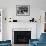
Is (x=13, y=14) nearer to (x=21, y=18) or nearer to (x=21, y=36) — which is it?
(x=21, y=18)

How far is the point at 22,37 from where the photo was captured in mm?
8516

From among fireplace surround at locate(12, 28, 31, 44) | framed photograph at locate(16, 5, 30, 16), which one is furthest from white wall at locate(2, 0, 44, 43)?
fireplace surround at locate(12, 28, 31, 44)

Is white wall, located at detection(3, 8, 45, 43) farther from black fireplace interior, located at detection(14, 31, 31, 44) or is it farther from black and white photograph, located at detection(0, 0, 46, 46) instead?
black fireplace interior, located at detection(14, 31, 31, 44)

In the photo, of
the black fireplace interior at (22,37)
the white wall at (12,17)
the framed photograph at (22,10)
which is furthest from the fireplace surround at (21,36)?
the framed photograph at (22,10)

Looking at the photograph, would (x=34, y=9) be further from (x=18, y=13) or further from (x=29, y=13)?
(x=18, y=13)

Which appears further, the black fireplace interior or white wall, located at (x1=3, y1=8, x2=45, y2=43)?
the black fireplace interior

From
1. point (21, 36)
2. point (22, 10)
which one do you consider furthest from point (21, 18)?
point (21, 36)

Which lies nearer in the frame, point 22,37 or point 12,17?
point 12,17

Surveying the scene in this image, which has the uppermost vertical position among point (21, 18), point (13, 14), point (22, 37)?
point (13, 14)

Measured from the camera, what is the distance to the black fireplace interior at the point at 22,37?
27.7 feet

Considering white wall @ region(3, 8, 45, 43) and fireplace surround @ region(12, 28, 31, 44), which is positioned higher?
white wall @ region(3, 8, 45, 43)

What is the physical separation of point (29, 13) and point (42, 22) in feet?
3.07

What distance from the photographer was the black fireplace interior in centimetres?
845

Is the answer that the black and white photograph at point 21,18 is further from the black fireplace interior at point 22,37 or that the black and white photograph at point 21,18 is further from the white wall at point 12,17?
the black fireplace interior at point 22,37
